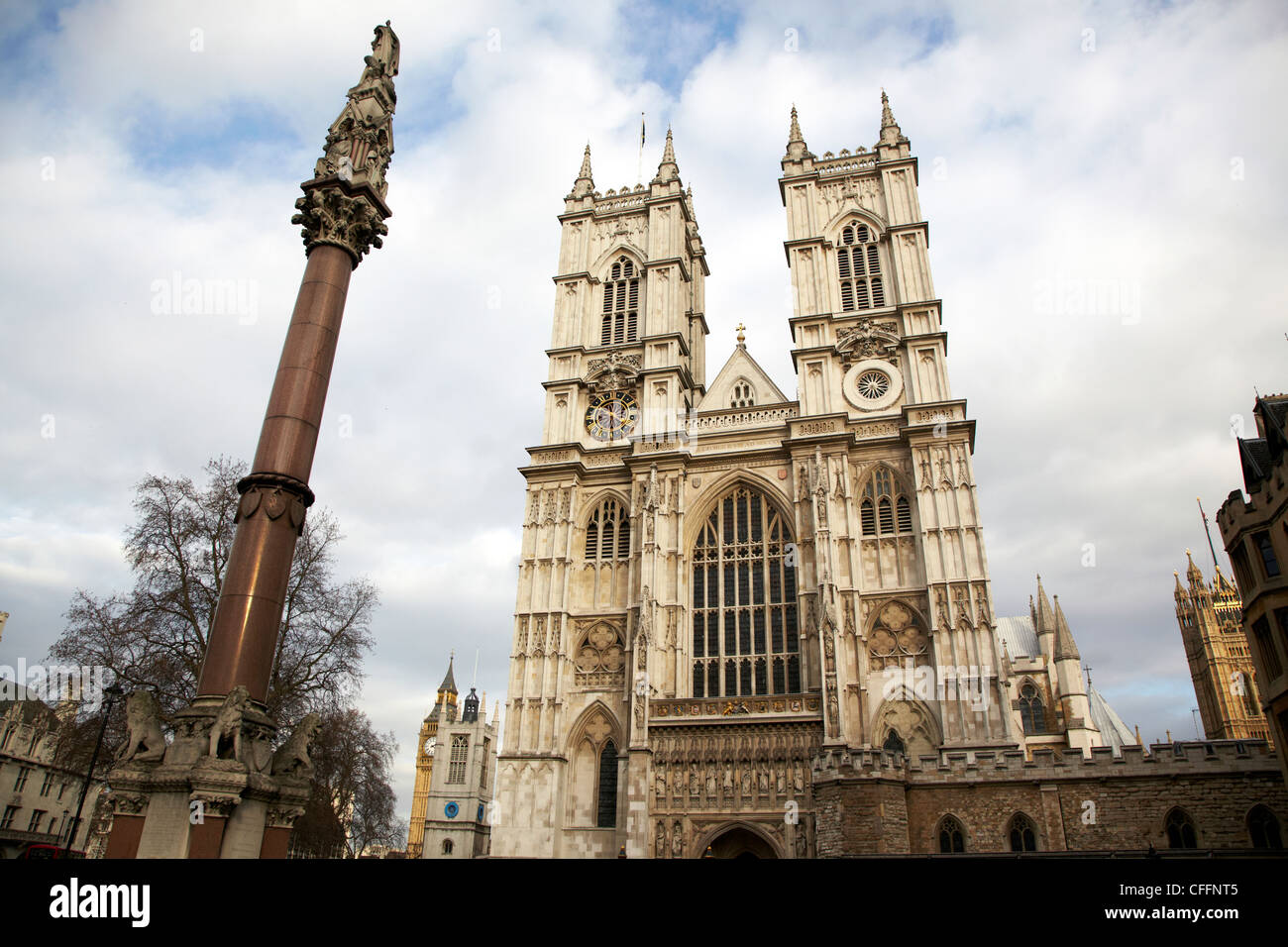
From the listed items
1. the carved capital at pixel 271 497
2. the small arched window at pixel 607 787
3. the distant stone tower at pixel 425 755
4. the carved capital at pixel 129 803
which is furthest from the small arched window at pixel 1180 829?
the distant stone tower at pixel 425 755

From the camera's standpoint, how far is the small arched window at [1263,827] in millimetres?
18016

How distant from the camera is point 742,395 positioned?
35.3 m

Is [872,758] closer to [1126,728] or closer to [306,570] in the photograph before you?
[306,570]

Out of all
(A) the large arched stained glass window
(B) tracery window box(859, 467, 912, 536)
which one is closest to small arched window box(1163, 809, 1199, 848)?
(A) the large arched stained glass window

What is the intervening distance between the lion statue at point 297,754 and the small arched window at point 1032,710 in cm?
5019

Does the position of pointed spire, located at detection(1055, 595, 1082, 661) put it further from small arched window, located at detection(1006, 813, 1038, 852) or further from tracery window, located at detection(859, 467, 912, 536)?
small arched window, located at detection(1006, 813, 1038, 852)

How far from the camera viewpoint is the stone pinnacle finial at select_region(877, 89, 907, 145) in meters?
37.8

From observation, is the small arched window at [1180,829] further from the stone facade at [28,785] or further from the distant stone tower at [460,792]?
the distant stone tower at [460,792]

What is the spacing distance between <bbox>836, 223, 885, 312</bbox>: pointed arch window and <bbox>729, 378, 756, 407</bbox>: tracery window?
16.9ft

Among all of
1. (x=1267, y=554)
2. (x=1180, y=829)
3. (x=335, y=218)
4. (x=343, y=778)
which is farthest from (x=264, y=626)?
(x=1267, y=554)
